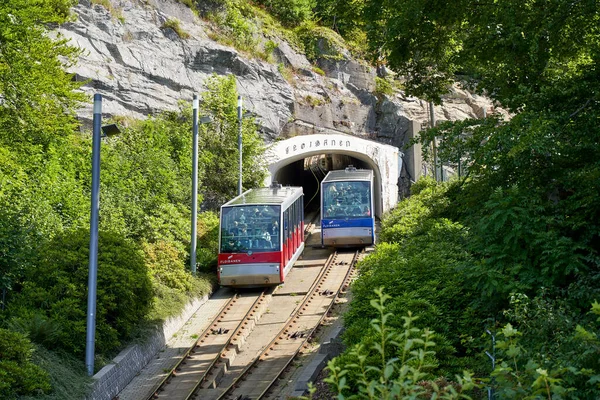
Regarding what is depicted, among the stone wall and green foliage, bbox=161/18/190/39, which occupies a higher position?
green foliage, bbox=161/18/190/39

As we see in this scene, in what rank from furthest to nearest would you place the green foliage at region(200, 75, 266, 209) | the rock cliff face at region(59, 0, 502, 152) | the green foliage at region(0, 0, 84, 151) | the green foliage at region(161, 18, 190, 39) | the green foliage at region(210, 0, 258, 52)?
the green foliage at region(210, 0, 258, 52)
the green foliage at region(161, 18, 190, 39)
the rock cliff face at region(59, 0, 502, 152)
the green foliage at region(200, 75, 266, 209)
the green foliage at region(0, 0, 84, 151)

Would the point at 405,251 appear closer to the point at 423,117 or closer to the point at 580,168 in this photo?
the point at 580,168

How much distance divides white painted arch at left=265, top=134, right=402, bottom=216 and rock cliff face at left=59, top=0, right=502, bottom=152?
3091 millimetres

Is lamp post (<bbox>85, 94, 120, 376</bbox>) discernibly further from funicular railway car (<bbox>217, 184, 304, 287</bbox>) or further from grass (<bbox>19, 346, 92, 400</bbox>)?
funicular railway car (<bbox>217, 184, 304, 287</bbox>)

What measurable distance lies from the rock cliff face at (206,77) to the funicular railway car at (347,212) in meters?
9.25

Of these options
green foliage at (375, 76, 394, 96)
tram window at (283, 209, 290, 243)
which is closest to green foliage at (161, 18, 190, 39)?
green foliage at (375, 76, 394, 96)

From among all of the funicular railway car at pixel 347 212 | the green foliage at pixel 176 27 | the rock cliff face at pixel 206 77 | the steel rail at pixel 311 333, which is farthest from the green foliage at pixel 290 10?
the steel rail at pixel 311 333

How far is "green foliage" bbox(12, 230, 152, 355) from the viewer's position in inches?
635

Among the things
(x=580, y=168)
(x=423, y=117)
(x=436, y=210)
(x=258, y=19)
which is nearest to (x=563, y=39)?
(x=580, y=168)

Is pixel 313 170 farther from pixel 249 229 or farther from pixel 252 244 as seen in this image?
pixel 252 244

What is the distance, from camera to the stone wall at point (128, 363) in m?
15.6

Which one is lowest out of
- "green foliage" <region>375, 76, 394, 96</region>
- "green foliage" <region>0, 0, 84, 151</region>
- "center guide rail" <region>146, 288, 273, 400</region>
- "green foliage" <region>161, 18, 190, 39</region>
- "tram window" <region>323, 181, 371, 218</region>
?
"center guide rail" <region>146, 288, 273, 400</region>

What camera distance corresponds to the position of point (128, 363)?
17.3 metres

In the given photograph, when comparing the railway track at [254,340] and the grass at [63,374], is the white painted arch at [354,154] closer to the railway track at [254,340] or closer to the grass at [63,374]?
the railway track at [254,340]
